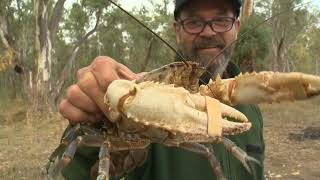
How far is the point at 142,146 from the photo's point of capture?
9.20 feet

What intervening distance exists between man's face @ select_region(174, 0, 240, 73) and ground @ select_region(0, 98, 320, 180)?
3341 mm

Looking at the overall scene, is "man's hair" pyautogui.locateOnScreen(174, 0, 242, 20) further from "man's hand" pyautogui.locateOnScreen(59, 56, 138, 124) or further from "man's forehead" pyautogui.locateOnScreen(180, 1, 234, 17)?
"man's hand" pyautogui.locateOnScreen(59, 56, 138, 124)

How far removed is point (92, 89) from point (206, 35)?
159 cm

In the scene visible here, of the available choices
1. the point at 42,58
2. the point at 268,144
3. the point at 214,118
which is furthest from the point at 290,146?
the point at 214,118

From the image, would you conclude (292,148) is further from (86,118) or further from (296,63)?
(296,63)

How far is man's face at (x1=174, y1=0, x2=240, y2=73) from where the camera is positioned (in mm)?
3861

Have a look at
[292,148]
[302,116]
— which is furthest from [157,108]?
[302,116]

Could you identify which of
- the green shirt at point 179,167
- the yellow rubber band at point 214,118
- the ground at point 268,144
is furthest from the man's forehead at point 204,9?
the ground at point 268,144

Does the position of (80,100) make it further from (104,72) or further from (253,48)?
(253,48)

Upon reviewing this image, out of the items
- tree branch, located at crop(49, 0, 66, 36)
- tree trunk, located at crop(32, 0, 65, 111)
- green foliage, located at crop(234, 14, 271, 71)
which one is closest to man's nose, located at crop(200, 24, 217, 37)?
tree trunk, located at crop(32, 0, 65, 111)

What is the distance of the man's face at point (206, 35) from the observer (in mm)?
3861

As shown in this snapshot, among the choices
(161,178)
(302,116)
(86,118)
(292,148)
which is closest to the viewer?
(86,118)

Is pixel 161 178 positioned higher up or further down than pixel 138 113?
further down

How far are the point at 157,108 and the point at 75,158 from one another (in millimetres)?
1007
